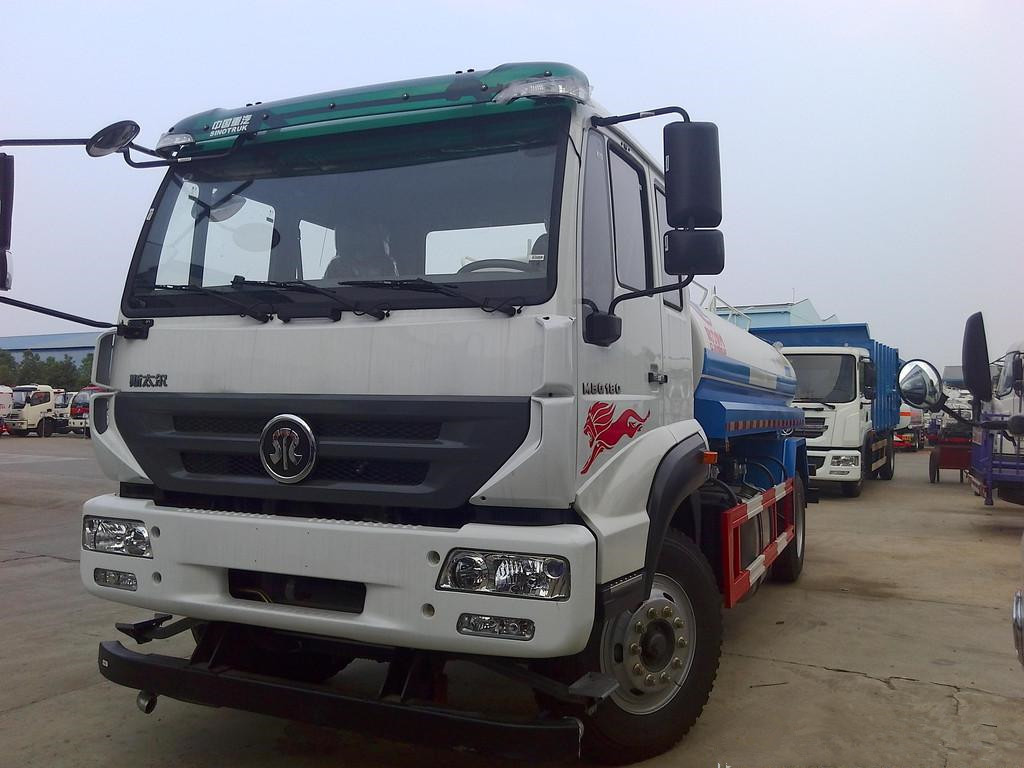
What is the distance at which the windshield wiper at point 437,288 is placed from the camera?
2826 mm

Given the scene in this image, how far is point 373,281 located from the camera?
3068 mm

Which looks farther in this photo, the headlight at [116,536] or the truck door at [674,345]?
the truck door at [674,345]

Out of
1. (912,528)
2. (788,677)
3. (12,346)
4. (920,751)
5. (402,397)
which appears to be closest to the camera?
(402,397)

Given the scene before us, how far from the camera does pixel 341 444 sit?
9.62ft

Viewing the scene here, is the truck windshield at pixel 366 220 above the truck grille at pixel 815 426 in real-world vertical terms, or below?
above

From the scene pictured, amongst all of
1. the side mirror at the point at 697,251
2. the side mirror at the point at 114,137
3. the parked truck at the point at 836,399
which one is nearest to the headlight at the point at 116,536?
the side mirror at the point at 114,137

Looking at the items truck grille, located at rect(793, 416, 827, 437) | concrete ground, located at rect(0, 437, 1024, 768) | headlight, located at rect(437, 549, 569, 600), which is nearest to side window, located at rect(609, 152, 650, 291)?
headlight, located at rect(437, 549, 569, 600)

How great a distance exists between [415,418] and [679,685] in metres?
1.68

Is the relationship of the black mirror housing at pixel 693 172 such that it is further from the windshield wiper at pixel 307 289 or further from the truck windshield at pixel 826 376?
the truck windshield at pixel 826 376

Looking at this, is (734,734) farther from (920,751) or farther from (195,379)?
(195,379)

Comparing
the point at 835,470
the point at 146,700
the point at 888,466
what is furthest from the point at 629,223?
the point at 888,466

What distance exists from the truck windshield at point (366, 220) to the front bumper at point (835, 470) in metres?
12.1

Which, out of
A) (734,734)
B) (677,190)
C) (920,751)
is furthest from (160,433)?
(920,751)

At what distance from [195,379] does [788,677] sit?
11.5 feet
